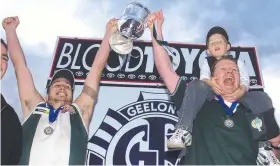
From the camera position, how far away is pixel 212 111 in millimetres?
2828

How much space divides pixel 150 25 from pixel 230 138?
1237 mm

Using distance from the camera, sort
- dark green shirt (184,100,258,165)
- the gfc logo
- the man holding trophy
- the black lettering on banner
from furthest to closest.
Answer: the black lettering on banner, the gfc logo, the man holding trophy, dark green shirt (184,100,258,165)

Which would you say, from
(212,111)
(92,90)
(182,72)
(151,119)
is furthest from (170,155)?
(212,111)

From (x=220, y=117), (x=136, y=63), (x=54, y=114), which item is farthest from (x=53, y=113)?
(x=136, y=63)

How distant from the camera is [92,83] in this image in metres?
3.44

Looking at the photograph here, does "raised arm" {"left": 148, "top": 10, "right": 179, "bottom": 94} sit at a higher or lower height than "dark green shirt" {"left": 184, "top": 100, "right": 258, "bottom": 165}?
higher

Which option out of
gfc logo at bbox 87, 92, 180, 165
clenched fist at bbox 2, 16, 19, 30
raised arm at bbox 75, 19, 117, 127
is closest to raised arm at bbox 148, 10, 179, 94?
raised arm at bbox 75, 19, 117, 127

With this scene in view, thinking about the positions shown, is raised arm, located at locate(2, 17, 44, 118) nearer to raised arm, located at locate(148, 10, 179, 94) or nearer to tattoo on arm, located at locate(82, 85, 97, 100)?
tattoo on arm, located at locate(82, 85, 97, 100)

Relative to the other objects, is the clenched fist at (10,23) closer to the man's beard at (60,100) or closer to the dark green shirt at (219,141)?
the man's beard at (60,100)

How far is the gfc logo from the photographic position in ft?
15.6

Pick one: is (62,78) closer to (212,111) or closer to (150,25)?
(150,25)

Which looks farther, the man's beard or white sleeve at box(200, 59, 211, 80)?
white sleeve at box(200, 59, 211, 80)

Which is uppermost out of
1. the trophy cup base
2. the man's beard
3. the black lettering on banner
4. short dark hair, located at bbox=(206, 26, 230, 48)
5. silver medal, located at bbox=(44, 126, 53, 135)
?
the black lettering on banner

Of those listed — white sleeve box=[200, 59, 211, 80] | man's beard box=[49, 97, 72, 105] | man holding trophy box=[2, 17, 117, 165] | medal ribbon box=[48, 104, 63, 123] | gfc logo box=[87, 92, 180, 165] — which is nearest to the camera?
man holding trophy box=[2, 17, 117, 165]
